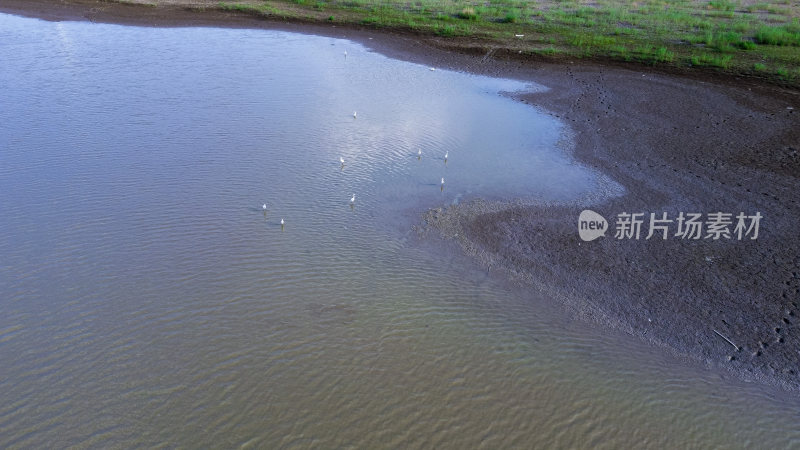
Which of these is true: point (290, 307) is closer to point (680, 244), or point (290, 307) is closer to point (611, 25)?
point (680, 244)

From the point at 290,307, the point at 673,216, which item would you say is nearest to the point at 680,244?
the point at 673,216

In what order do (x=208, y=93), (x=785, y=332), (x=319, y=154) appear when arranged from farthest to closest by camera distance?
(x=208, y=93) → (x=319, y=154) → (x=785, y=332)

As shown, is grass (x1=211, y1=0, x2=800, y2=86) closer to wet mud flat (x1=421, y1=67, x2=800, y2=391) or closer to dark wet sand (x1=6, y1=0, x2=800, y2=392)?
dark wet sand (x1=6, y1=0, x2=800, y2=392)

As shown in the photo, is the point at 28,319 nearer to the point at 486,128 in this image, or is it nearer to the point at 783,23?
the point at 486,128

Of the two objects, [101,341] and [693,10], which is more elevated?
[693,10]

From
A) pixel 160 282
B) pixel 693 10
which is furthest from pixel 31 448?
pixel 693 10

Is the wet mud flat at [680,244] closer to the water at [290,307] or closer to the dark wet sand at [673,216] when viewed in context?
the dark wet sand at [673,216]

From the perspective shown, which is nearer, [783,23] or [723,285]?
[723,285]
